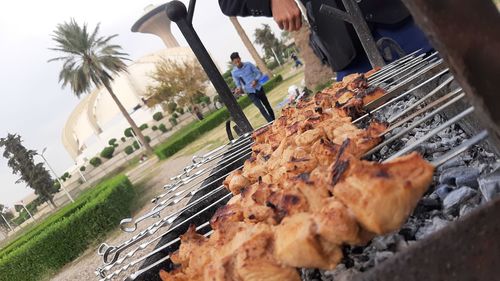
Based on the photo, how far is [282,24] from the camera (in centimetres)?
346

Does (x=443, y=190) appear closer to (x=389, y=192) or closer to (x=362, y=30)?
(x=389, y=192)

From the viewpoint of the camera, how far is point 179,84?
1732 inches

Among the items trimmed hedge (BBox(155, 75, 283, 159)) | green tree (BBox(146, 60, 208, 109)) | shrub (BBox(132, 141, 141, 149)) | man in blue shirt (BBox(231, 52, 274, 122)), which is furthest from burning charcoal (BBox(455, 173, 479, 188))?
shrub (BBox(132, 141, 141, 149))

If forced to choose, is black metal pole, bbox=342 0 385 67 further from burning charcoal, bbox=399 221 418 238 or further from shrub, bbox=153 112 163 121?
shrub, bbox=153 112 163 121

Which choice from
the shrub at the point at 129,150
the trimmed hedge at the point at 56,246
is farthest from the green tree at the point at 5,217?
the trimmed hedge at the point at 56,246

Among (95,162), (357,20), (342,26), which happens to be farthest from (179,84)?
(357,20)

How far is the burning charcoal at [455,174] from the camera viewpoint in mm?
1604

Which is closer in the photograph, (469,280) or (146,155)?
(469,280)

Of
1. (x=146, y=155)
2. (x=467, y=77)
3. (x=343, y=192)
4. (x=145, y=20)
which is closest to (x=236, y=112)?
(x=343, y=192)

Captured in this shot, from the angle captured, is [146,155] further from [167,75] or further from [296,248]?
[296,248]

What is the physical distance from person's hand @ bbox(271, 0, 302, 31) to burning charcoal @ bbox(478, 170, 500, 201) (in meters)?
2.28

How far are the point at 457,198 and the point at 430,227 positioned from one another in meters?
0.16

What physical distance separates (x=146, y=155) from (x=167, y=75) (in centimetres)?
904

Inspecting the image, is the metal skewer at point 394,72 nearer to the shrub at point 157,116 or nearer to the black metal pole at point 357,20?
the black metal pole at point 357,20
